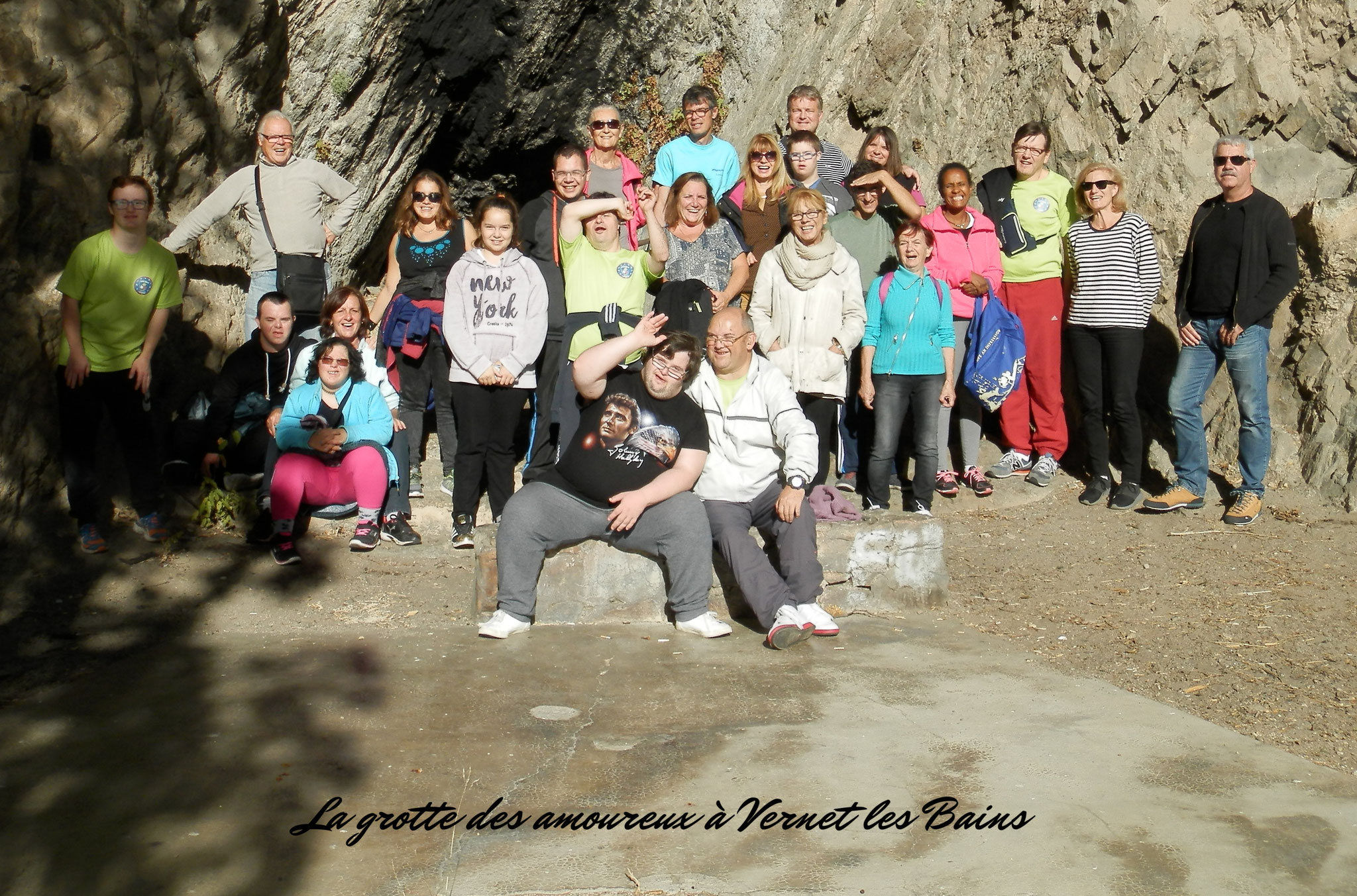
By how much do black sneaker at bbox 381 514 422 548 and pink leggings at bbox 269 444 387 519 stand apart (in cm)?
13

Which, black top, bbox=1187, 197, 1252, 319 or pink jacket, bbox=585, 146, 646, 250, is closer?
pink jacket, bbox=585, 146, 646, 250

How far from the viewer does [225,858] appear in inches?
127

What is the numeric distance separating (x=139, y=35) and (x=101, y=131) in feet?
2.35

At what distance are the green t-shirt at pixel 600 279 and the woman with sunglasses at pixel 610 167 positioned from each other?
2.03ft

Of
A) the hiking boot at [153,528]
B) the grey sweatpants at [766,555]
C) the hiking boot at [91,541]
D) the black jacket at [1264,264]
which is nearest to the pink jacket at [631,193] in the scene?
the grey sweatpants at [766,555]

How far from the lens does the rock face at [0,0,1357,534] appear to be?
645cm

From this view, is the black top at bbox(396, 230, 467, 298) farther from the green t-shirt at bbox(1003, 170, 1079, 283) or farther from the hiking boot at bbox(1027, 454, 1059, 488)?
the hiking boot at bbox(1027, 454, 1059, 488)

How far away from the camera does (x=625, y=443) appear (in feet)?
17.3

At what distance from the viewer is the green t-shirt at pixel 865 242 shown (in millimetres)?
7004

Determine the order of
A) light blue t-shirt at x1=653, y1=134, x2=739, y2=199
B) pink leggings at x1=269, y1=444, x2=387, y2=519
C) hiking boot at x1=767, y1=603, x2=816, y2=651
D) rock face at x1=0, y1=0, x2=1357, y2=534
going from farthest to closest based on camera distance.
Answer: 1. light blue t-shirt at x1=653, y1=134, x2=739, y2=199
2. rock face at x1=0, y1=0, x2=1357, y2=534
3. pink leggings at x1=269, y1=444, x2=387, y2=519
4. hiking boot at x1=767, y1=603, x2=816, y2=651

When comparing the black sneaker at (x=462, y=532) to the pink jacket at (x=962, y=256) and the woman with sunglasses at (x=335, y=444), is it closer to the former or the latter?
the woman with sunglasses at (x=335, y=444)

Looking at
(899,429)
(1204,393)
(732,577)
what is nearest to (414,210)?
(732,577)

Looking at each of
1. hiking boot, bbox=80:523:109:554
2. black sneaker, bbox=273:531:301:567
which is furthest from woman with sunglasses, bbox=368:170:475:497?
hiking boot, bbox=80:523:109:554

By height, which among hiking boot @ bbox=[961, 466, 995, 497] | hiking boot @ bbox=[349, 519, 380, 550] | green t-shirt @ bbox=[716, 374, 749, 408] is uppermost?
green t-shirt @ bbox=[716, 374, 749, 408]
